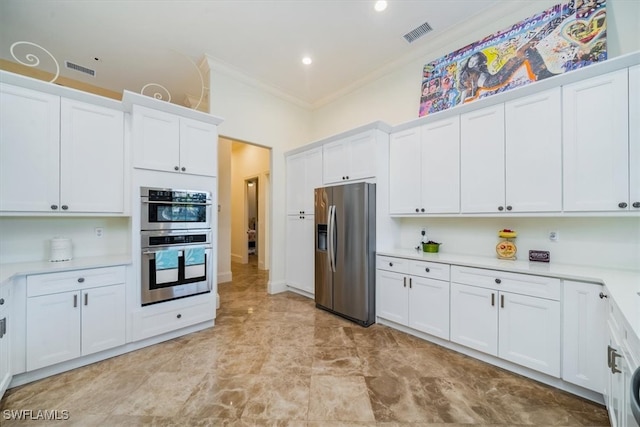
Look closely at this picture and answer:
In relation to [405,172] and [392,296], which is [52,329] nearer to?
[392,296]

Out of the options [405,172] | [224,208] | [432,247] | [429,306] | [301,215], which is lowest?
[429,306]

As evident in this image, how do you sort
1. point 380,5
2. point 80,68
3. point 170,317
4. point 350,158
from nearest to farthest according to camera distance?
point 380,5 → point 170,317 → point 350,158 → point 80,68

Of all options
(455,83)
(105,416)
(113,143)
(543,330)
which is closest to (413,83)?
(455,83)

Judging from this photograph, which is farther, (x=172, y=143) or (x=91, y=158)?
(x=172, y=143)

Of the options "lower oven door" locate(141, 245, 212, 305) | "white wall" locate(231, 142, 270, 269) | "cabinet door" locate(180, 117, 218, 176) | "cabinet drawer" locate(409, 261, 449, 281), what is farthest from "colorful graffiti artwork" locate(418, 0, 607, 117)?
"white wall" locate(231, 142, 270, 269)

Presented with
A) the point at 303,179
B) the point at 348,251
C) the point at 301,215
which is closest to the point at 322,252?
the point at 348,251

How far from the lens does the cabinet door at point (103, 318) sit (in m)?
2.24

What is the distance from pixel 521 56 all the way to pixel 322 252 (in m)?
3.09

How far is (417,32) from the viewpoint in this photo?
3.01 meters

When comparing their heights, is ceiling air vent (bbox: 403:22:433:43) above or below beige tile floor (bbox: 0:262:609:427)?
above

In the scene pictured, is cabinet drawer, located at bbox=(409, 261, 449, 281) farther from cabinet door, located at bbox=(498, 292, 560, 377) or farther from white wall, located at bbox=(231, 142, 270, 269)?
white wall, located at bbox=(231, 142, 270, 269)

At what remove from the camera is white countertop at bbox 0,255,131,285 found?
6.42ft

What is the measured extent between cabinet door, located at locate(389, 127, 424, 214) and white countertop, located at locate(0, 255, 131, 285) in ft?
10.1

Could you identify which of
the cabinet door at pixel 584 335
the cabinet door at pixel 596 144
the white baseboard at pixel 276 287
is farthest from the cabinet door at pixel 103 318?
the cabinet door at pixel 596 144
